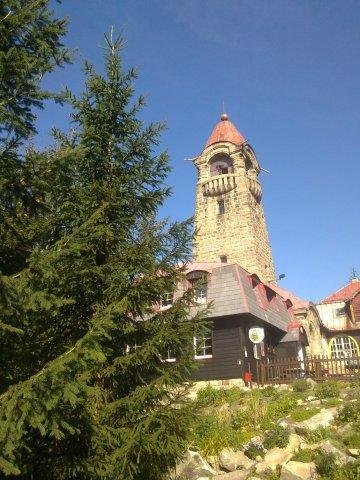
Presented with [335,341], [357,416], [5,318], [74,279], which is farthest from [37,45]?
[335,341]

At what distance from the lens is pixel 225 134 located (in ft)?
126

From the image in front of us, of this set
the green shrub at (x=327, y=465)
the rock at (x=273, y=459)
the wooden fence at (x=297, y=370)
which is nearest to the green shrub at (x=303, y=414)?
the rock at (x=273, y=459)

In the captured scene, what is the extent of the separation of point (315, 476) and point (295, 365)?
8.93 metres

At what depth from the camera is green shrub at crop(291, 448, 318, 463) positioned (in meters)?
11.7

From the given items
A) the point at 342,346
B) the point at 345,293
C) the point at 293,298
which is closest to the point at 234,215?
the point at 293,298

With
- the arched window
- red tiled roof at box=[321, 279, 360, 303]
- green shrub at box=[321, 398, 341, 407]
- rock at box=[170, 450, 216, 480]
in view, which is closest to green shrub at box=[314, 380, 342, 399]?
green shrub at box=[321, 398, 341, 407]

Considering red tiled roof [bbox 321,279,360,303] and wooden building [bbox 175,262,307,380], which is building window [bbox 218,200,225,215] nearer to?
red tiled roof [bbox 321,279,360,303]

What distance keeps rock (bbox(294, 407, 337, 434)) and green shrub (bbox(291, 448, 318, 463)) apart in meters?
1.13

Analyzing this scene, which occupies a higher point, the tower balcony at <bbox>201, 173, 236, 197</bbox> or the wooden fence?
the tower balcony at <bbox>201, 173, 236, 197</bbox>

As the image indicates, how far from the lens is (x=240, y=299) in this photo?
20906 millimetres

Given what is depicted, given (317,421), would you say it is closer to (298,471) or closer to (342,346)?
(298,471)

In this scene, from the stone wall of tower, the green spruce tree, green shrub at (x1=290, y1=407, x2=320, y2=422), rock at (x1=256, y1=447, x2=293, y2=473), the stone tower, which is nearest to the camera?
the green spruce tree

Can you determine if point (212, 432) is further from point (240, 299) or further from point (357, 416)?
point (240, 299)

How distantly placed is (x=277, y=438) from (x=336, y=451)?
5.95ft
